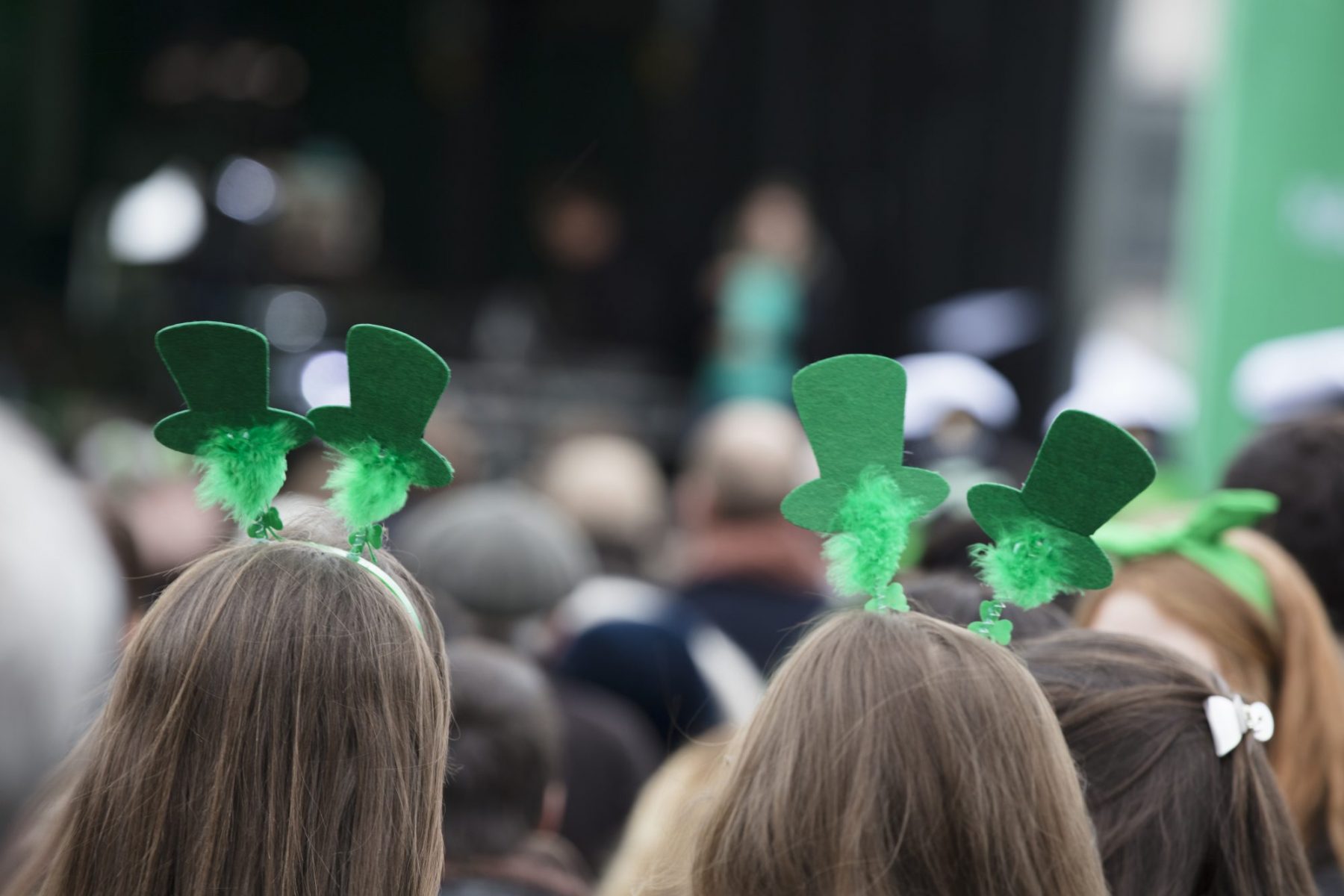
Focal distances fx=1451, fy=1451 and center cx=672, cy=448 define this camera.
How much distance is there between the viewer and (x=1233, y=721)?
58.9 inches

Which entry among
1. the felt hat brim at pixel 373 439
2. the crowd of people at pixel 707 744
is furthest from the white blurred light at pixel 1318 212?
the felt hat brim at pixel 373 439

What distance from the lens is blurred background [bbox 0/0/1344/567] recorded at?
792 centimetres

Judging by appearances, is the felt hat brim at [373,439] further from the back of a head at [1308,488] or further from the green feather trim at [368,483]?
the back of a head at [1308,488]

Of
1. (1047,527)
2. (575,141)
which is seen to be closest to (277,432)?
(1047,527)

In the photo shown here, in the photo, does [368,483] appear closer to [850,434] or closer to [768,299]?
[850,434]

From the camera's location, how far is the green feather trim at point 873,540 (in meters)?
1.37

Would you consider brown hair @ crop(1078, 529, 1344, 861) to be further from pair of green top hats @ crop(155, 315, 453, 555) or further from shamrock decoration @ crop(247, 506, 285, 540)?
shamrock decoration @ crop(247, 506, 285, 540)

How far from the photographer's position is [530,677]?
2193 mm

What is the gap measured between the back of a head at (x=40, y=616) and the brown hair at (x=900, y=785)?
0.57m

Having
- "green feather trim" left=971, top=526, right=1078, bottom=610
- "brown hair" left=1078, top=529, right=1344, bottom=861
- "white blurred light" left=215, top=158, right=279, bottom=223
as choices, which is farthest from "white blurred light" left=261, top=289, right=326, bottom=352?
"green feather trim" left=971, top=526, right=1078, bottom=610

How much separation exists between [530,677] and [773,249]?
5.96 m

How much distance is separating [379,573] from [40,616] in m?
0.30

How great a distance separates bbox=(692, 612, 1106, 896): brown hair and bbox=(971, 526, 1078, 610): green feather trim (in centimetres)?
14

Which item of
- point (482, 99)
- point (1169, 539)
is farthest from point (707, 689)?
point (482, 99)
